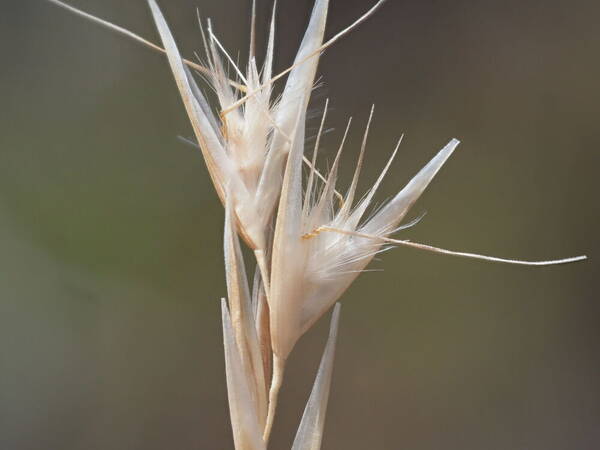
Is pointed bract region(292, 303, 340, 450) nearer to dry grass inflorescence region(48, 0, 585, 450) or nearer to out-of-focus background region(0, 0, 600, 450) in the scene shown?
dry grass inflorescence region(48, 0, 585, 450)

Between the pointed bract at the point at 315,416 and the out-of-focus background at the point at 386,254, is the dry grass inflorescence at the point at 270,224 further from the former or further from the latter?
the out-of-focus background at the point at 386,254

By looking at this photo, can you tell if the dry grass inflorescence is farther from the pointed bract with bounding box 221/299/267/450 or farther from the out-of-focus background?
the out-of-focus background

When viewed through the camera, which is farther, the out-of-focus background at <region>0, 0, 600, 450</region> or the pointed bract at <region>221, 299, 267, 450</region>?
the out-of-focus background at <region>0, 0, 600, 450</region>

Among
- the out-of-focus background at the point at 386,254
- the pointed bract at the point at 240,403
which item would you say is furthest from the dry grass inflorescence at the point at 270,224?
the out-of-focus background at the point at 386,254

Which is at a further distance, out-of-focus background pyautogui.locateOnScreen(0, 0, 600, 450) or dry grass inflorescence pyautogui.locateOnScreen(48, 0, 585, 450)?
out-of-focus background pyautogui.locateOnScreen(0, 0, 600, 450)

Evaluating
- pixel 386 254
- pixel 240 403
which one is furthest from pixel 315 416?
pixel 386 254

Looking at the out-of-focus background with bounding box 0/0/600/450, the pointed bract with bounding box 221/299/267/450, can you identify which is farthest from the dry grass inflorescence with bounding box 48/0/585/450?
the out-of-focus background with bounding box 0/0/600/450

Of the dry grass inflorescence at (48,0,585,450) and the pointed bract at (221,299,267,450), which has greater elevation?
the dry grass inflorescence at (48,0,585,450)
